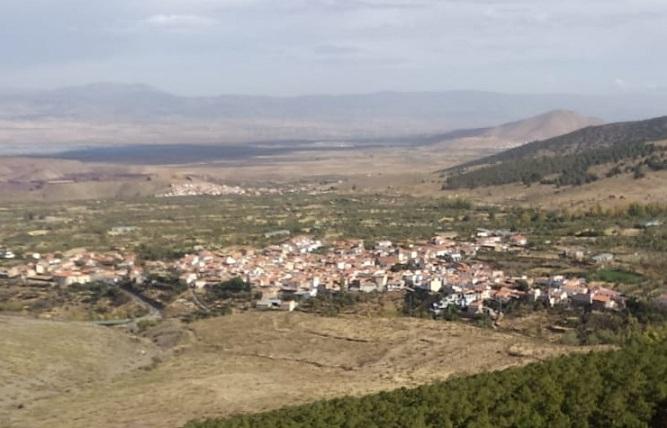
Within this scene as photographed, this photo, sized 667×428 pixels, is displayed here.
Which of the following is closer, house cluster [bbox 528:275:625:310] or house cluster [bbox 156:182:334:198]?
house cluster [bbox 528:275:625:310]

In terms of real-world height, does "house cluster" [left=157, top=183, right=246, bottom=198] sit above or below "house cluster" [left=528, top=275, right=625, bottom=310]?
below

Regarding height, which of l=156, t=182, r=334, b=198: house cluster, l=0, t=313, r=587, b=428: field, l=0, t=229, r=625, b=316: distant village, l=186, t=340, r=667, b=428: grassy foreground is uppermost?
l=186, t=340, r=667, b=428: grassy foreground

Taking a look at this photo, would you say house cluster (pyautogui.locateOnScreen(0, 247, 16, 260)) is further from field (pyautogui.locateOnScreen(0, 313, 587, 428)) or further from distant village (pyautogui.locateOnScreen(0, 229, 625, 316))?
field (pyautogui.locateOnScreen(0, 313, 587, 428))

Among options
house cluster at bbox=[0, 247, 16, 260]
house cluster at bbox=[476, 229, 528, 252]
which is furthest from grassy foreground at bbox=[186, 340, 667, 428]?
house cluster at bbox=[0, 247, 16, 260]

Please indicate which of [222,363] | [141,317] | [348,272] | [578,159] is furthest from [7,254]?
[578,159]

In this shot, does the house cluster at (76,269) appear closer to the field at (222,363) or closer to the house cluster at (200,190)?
the field at (222,363)

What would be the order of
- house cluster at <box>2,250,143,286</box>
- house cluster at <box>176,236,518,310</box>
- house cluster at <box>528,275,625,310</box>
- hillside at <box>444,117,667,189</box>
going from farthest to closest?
hillside at <box>444,117,667,189</box>
house cluster at <box>2,250,143,286</box>
house cluster at <box>176,236,518,310</box>
house cluster at <box>528,275,625,310</box>

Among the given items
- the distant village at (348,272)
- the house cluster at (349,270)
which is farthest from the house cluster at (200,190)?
the house cluster at (349,270)

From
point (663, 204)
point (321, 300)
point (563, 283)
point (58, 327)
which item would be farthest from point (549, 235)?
point (58, 327)
